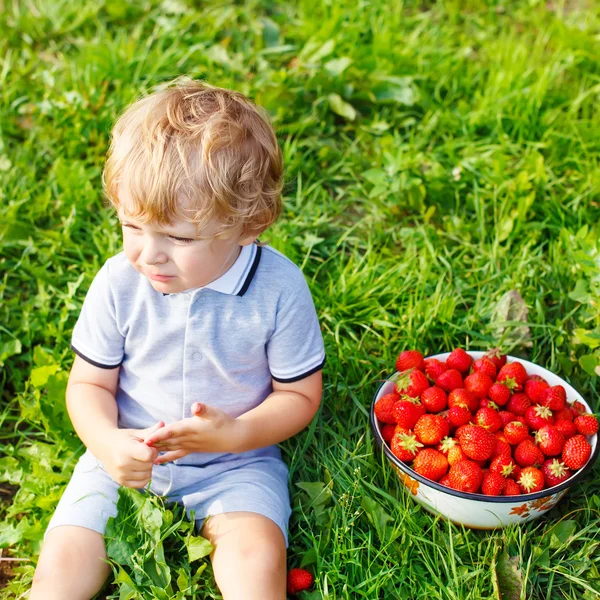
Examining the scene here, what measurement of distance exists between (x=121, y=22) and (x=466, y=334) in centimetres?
212

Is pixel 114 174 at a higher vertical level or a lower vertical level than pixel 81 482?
higher

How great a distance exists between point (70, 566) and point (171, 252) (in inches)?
28.5

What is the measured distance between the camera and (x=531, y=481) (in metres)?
1.81

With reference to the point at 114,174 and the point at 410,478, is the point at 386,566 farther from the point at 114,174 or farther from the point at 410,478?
the point at 114,174

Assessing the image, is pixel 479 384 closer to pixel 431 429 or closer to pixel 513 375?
pixel 513 375

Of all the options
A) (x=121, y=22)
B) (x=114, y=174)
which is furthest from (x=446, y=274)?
(x=121, y=22)

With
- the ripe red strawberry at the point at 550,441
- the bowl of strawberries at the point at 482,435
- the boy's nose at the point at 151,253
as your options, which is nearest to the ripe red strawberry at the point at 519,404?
the bowl of strawberries at the point at 482,435

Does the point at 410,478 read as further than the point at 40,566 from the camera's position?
Yes

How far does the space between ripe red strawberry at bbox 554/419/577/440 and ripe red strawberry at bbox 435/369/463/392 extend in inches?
10.3

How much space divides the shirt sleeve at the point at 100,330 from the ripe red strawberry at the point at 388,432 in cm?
67

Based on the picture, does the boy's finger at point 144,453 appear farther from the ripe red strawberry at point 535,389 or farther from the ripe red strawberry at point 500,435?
the ripe red strawberry at point 535,389

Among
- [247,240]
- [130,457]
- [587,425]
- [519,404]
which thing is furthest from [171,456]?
[587,425]

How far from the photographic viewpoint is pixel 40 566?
1.71 m

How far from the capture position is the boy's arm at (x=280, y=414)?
5.97 feet
